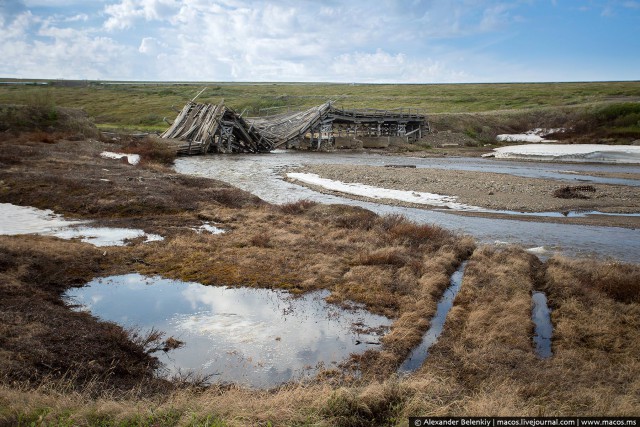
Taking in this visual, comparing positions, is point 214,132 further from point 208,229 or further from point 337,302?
point 337,302

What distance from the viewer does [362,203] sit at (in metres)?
24.6

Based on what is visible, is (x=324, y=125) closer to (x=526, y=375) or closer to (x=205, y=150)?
(x=205, y=150)

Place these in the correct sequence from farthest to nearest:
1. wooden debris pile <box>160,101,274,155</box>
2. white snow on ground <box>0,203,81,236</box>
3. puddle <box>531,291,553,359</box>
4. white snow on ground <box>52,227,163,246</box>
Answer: wooden debris pile <box>160,101,274,155</box> → white snow on ground <box>0,203,81,236</box> → white snow on ground <box>52,227,163,246</box> → puddle <box>531,291,553,359</box>

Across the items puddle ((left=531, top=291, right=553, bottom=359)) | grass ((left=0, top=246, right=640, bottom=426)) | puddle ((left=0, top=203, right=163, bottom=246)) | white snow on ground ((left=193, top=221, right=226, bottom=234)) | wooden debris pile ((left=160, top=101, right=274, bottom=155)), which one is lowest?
puddle ((left=531, top=291, right=553, bottom=359))

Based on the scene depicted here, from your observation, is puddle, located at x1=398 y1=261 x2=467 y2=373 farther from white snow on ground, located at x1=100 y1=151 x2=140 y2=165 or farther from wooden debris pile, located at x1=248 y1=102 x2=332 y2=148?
wooden debris pile, located at x1=248 y1=102 x2=332 y2=148

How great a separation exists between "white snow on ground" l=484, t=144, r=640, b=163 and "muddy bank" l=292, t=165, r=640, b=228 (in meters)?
15.1

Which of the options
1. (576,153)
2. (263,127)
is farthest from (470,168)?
(263,127)

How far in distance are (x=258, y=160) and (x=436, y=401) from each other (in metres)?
38.7

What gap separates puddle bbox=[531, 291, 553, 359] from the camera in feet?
31.1

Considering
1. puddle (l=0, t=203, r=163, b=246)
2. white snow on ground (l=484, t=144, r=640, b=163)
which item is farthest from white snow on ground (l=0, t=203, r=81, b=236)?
white snow on ground (l=484, t=144, r=640, b=163)

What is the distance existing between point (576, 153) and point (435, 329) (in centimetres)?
4153

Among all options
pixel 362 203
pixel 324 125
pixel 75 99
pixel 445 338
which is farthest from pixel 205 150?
pixel 75 99

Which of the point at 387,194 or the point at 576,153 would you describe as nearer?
the point at 387,194

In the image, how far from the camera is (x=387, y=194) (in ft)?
87.9
